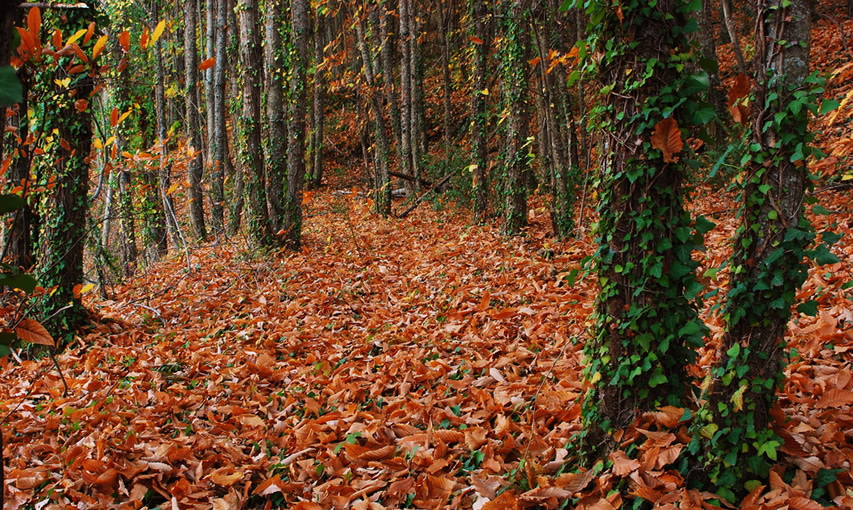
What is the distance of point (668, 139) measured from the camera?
7.47 feet

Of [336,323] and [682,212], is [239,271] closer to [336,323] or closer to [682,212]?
[336,323]

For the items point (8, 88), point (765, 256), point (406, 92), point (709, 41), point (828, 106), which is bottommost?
point (765, 256)

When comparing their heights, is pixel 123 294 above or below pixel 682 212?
below

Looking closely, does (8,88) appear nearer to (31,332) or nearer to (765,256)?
(31,332)

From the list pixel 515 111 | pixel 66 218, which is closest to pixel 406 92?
pixel 515 111

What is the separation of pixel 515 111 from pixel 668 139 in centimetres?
589

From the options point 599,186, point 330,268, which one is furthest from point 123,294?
point 599,186

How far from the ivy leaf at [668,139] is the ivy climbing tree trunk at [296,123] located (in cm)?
715

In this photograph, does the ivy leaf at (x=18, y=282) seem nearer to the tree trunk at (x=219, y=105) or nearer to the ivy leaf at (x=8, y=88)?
the ivy leaf at (x=8, y=88)

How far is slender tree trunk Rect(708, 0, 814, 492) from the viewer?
2.06 metres

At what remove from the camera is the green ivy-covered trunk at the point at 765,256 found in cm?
206

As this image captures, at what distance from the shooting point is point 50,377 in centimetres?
462

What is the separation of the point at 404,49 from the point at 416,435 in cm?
1001

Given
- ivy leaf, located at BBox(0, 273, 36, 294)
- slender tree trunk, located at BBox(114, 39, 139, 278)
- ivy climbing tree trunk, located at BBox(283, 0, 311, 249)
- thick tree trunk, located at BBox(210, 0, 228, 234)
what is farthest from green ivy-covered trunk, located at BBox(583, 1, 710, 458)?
thick tree trunk, located at BBox(210, 0, 228, 234)
